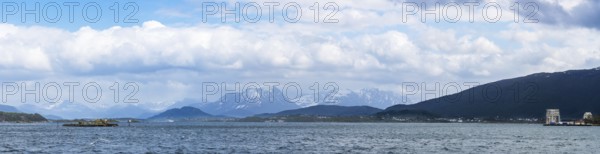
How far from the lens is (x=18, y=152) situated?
10938cm

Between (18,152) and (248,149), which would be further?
(248,149)

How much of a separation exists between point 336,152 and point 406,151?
11152mm

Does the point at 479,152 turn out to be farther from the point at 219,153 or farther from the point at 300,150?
the point at 219,153

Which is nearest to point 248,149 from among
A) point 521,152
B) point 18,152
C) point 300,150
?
point 300,150

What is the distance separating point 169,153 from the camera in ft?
358

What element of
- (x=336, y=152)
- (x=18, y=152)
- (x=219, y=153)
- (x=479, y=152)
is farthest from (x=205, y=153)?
(x=479, y=152)

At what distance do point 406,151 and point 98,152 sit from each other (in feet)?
153

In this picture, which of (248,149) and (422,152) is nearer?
(422,152)

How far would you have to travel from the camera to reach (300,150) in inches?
4594

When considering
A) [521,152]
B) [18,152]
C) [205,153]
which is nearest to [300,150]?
[205,153]

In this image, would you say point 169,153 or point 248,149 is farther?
point 248,149

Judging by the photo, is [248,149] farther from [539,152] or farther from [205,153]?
[539,152]

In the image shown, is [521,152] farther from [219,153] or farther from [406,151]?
[219,153]

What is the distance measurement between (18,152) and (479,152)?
69594 millimetres
